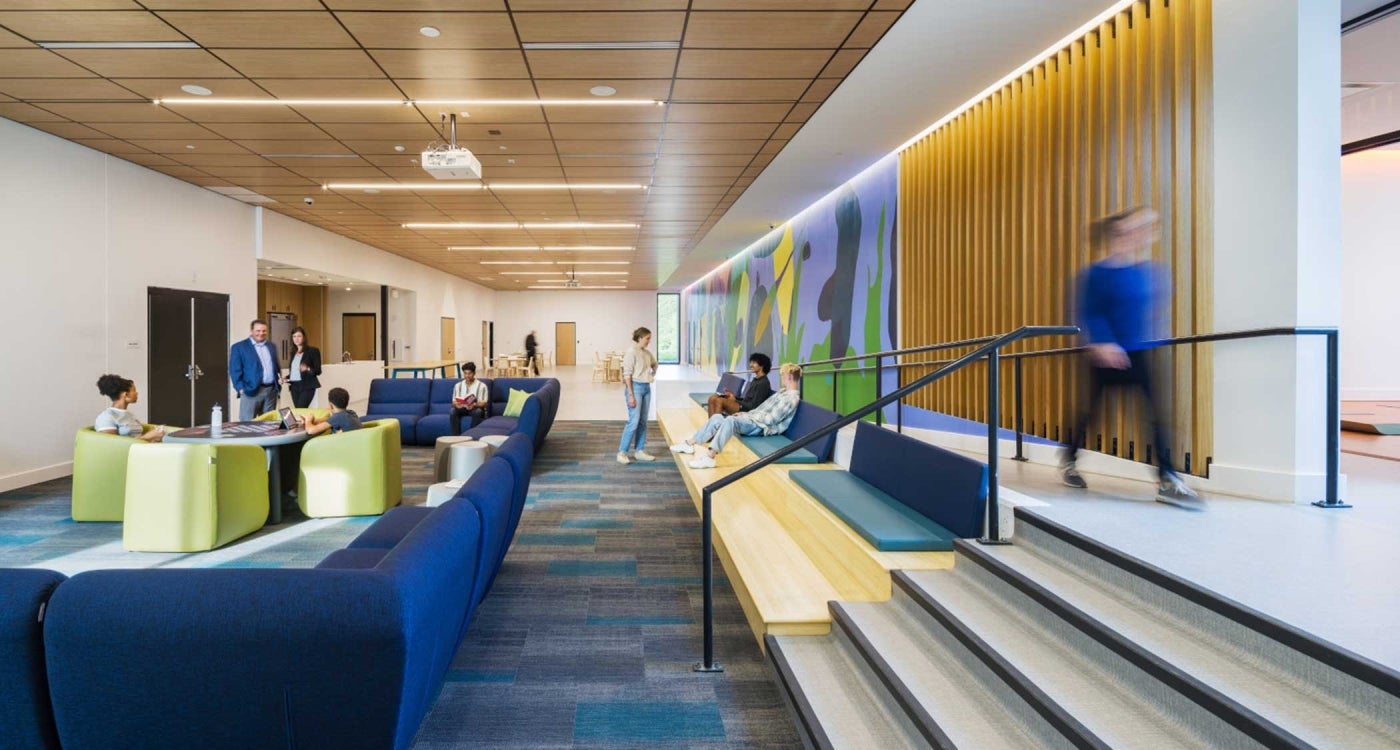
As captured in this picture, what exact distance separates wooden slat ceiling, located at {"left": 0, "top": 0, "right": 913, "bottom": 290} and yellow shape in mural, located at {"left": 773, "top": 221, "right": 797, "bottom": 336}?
3.33m

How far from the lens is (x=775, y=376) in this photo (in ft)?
42.9

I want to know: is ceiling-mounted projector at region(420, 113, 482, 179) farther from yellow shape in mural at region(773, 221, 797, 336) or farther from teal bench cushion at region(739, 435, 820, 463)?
yellow shape in mural at region(773, 221, 797, 336)

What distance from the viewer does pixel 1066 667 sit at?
2162 mm

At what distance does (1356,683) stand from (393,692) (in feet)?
7.48

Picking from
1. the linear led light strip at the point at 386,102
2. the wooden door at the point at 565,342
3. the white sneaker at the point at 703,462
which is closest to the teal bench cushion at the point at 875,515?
the white sneaker at the point at 703,462

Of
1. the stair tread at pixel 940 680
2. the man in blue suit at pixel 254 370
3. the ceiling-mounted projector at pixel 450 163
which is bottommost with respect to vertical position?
the stair tread at pixel 940 680

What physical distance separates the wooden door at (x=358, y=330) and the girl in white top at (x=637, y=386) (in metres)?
13.5

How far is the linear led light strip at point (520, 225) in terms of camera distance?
39.3 ft

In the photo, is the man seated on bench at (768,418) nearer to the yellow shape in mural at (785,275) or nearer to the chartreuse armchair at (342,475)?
the chartreuse armchair at (342,475)

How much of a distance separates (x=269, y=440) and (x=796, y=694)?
14.4ft

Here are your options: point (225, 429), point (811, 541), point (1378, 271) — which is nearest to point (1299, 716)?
point (811, 541)

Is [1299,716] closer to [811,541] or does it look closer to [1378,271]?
[811,541]

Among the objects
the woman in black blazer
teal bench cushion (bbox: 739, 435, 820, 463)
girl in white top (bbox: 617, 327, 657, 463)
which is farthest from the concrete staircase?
the woman in black blazer

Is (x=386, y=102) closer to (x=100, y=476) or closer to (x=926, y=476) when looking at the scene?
(x=100, y=476)
